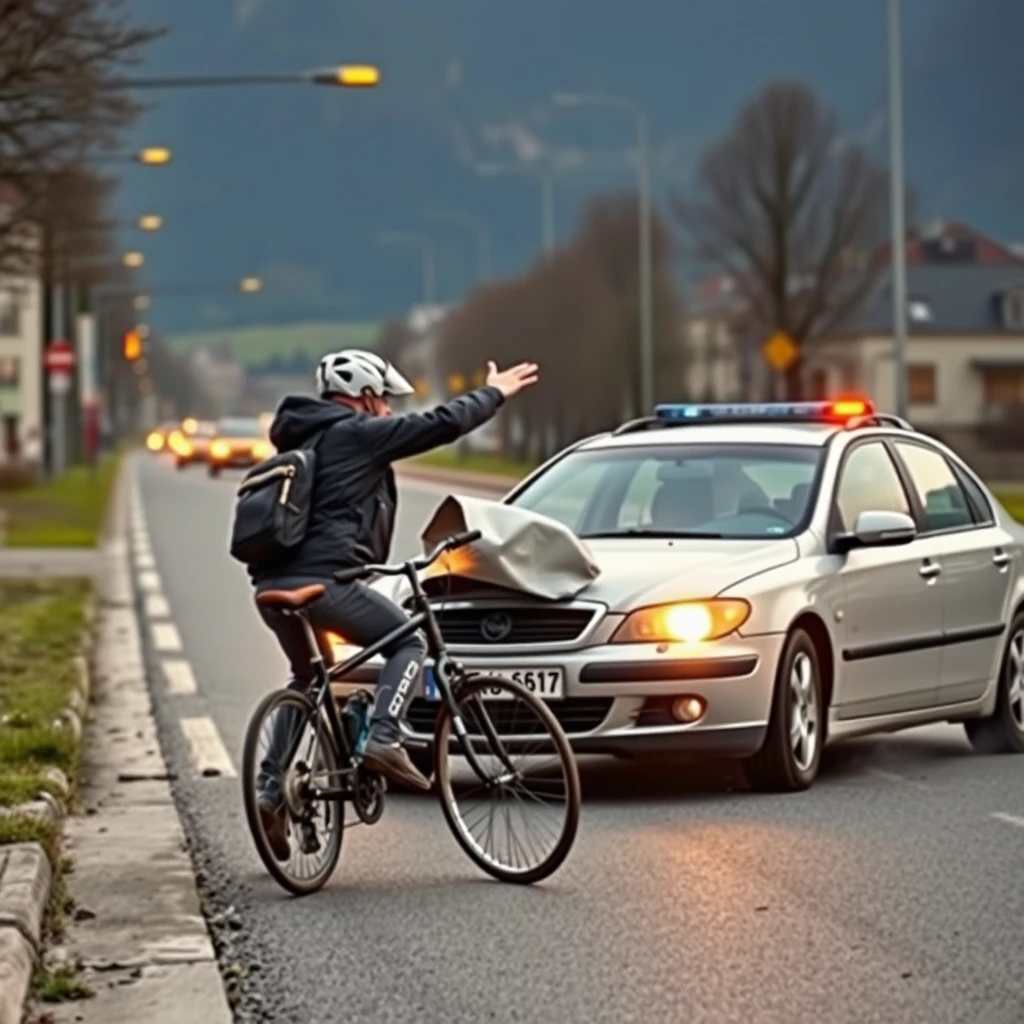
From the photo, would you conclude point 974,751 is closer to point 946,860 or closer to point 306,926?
point 946,860

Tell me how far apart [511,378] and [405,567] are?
70 centimetres

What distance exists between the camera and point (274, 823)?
30.5ft

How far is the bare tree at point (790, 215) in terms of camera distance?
278 ft

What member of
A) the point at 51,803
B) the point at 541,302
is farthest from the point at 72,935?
the point at 541,302

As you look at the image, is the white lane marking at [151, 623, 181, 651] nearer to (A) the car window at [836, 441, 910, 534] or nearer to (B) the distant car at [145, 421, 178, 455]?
(A) the car window at [836, 441, 910, 534]

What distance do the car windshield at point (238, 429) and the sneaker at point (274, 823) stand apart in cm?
6916

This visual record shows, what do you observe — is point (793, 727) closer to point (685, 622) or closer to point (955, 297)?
point (685, 622)

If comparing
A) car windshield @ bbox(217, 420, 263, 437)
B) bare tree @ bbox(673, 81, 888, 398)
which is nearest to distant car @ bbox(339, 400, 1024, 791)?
car windshield @ bbox(217, 420, 263, 437)

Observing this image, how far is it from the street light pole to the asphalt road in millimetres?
32941

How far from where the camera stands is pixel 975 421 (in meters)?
116

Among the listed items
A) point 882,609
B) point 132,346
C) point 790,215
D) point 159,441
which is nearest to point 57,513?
point 132,346

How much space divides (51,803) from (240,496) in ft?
6.53

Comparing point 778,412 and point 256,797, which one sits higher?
point 778,412

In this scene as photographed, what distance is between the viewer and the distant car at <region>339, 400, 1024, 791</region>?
1128 cm
